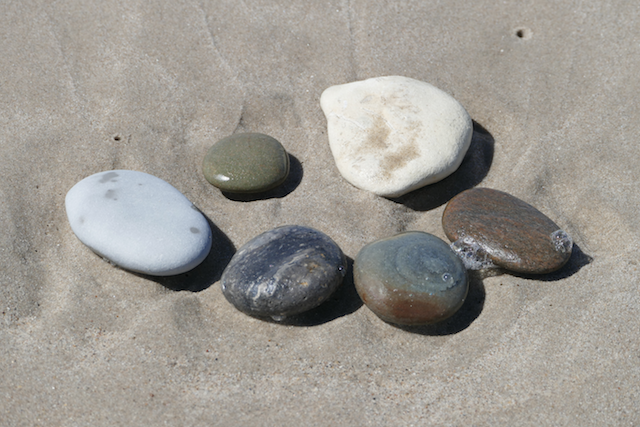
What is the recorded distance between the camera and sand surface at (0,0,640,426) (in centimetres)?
199

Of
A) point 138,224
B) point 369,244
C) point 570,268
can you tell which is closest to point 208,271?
point 138,224

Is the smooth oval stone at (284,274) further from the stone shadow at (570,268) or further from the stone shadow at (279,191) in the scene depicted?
the stone shadow at (570,268)

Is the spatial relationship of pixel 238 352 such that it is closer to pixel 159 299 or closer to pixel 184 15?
pixel 159 299

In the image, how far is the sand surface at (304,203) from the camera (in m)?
1.99

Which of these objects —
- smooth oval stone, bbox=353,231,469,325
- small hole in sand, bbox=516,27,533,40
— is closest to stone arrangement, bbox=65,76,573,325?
smooth oval stone, bbox=353,231,469,325

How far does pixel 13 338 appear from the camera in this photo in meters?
2.13

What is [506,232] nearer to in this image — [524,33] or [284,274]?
[284,274]

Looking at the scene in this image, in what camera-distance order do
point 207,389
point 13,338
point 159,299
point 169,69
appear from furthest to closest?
point 169,69 → point 159,299 → point 13,338 → point 207,389

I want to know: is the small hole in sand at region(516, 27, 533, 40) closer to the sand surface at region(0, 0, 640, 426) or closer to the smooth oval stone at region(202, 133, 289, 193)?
the sand surface at region(0, 0, 640, 426)

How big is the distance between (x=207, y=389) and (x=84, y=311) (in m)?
0.66

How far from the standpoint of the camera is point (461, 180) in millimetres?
2697

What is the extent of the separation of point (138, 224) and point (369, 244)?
39.9 inches

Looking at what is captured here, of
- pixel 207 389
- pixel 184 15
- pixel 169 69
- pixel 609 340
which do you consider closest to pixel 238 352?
pixel 207 389

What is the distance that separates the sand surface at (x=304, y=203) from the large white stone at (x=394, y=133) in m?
0.13
